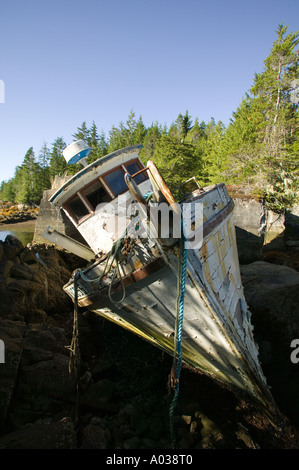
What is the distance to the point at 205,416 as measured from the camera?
4234 millimetres

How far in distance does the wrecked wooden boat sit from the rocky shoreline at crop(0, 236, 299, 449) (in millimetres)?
711

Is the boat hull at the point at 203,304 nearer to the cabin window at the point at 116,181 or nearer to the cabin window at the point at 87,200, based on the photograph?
the cabin window at the point at 87,200

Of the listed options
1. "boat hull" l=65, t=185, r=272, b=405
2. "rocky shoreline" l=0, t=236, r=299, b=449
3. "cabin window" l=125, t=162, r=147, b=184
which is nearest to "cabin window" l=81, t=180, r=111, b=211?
"cabin window" l=125, t=162, r=147, b=184

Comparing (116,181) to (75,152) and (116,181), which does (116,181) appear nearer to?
(116,181)

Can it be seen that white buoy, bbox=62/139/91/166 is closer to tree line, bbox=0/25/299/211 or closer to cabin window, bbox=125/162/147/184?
cabin window, bbox=125/162/147/184

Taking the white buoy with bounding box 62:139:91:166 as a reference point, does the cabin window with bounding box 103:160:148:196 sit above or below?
below

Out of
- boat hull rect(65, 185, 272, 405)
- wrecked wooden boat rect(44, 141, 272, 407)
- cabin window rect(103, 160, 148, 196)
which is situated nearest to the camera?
wrecked wooden boat rect(44, 141, 272, 407)

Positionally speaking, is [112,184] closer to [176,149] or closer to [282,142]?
[176,149]

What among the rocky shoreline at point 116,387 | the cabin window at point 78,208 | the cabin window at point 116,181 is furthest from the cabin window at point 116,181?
the rocky shoreline at point 116,387

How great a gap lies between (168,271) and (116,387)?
334 cm

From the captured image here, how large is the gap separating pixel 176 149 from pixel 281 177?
818 centimetres

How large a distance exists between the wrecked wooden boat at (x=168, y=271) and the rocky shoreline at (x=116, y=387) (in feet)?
2.33

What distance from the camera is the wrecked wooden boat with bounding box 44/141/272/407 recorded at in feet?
8.93
